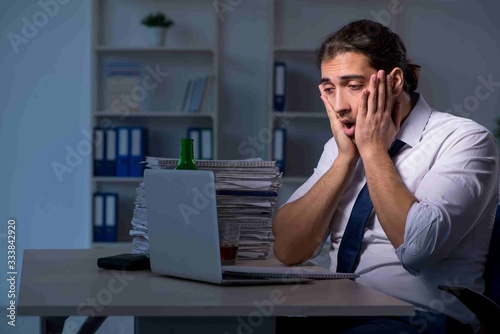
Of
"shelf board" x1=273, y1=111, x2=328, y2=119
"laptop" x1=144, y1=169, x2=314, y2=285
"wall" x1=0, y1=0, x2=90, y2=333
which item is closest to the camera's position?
"laptop" x1=144, y1=169, x2=314, y2=285

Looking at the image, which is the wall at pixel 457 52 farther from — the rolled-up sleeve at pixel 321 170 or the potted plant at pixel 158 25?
the rolled-up sleeve at pixel 321 170

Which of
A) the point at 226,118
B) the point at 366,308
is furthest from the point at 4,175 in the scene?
the point at 366,308

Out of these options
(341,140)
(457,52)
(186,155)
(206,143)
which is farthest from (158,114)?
(186,155)

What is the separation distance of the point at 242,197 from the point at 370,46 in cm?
54

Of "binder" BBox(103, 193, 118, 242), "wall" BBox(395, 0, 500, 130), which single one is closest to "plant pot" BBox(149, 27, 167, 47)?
"binder" BBox(103, 193, 118, 242)

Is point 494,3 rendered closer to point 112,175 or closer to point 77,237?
point 112,175

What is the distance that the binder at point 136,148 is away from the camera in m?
4.60

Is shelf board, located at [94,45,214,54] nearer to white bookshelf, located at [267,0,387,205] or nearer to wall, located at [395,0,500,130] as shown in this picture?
white bookshelf, located at [267,0,387,205]

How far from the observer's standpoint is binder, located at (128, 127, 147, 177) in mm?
4602

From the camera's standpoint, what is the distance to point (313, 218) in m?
2.04

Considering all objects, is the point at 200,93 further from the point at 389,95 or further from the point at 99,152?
the point at 389,95

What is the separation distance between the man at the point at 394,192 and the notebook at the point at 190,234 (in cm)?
24

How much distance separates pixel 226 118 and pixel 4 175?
148 centimetres

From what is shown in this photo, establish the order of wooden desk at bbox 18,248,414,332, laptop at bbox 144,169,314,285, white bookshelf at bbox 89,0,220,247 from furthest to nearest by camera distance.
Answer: white bookshelf at bbox 89,0,220,247, laptop at bbox 144,169,314,285, wooden desk at bbox 18,248,414,332
